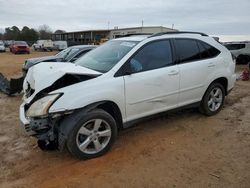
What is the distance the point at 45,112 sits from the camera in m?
3.66

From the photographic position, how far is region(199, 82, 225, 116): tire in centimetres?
561

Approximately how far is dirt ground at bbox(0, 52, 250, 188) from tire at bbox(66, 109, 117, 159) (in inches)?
5.6

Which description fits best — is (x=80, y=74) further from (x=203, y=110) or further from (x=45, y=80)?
(x=203, y=110)

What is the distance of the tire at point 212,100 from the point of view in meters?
5.61

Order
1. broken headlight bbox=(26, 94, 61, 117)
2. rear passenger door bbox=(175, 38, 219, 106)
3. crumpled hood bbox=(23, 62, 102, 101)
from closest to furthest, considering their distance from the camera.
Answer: broken headlight bbox=(26, 94, 61, 117), crumpled hood bbox=(23, 62, 102, 101), rear passenger door bbox=(175, 38, 219, 106)

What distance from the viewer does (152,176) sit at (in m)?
3.59

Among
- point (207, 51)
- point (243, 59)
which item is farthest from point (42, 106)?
point (243, 59)

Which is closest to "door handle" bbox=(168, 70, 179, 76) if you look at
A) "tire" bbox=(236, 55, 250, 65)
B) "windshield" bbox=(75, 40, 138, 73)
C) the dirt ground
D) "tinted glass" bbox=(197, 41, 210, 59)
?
"windshield" bbox=(75, 40, 138, 73)

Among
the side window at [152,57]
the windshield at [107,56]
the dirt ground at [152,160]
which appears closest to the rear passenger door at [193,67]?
the side window at [152,57]

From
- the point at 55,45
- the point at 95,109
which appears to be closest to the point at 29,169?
the point at 95,109

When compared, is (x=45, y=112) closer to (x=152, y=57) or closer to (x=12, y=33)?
(x=152, y=57)

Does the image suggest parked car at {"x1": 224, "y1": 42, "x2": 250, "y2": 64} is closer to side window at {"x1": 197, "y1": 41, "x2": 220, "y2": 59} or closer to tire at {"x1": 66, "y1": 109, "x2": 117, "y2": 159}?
side window at {"x1": 197, "y1": 41, "x2": 220, "y2": 59}

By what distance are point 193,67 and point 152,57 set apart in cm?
92

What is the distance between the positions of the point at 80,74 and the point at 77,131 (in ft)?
2.69
